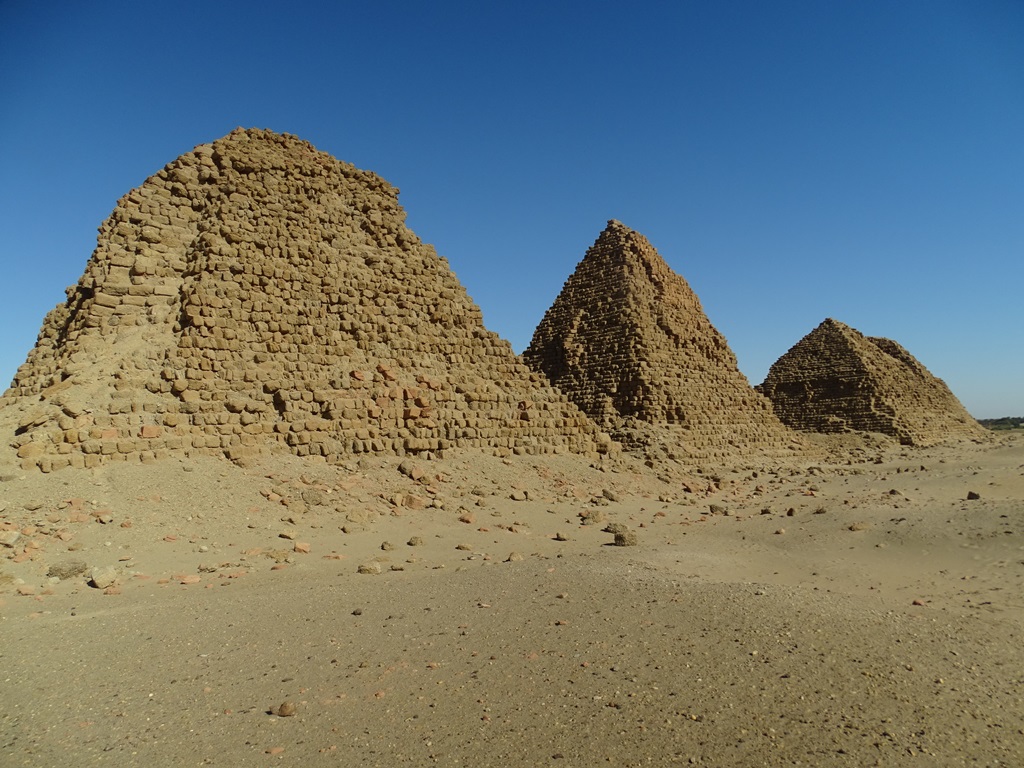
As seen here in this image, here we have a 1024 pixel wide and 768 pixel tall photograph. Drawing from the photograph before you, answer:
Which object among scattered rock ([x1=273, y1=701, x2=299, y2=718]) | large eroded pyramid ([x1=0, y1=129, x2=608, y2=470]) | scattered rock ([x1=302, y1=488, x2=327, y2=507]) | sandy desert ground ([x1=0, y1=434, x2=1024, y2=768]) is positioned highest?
large eroded pyramid ([x1=0, y1=129, x2=608, y2=470])

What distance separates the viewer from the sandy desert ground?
3193mm

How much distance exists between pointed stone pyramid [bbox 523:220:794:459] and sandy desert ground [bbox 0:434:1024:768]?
14.8 meters

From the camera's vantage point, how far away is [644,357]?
25516 millimetres

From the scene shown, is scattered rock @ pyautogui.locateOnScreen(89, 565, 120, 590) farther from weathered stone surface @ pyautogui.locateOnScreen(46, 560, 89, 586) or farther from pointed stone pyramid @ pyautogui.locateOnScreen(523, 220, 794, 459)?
pointed stone pyramid @ pyautogui.locateOnScreen(523, 220, 794, 459)

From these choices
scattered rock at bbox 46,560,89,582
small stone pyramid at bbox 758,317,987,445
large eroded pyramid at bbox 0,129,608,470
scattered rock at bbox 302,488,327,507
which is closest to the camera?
scattered rock at bbox 46,560,89,582

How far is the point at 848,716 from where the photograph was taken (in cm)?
330

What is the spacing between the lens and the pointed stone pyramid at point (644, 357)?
81.0 ft

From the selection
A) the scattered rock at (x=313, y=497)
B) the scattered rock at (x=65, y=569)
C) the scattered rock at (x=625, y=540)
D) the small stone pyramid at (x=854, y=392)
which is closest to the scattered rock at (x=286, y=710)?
the scattered rock at (x=65, y=569)

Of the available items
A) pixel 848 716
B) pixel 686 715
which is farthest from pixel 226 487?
pixel 848 716

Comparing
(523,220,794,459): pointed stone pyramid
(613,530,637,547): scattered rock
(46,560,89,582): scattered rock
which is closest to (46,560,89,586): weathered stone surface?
(46,560,89,582): scattered rock

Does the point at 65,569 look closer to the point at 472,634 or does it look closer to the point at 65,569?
the point at 65,569

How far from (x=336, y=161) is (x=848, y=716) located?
14.7m

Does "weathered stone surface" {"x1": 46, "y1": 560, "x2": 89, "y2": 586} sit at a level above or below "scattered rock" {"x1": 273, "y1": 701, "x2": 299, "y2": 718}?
above

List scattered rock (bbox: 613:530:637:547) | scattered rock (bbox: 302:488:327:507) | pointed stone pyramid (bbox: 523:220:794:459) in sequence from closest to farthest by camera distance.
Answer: scattered rock (bbox: 613:530:637:547)
scattered rock (bbox: 302:488:327:507)
pointed stone pyramid (bbox: 523:220:794:459)
